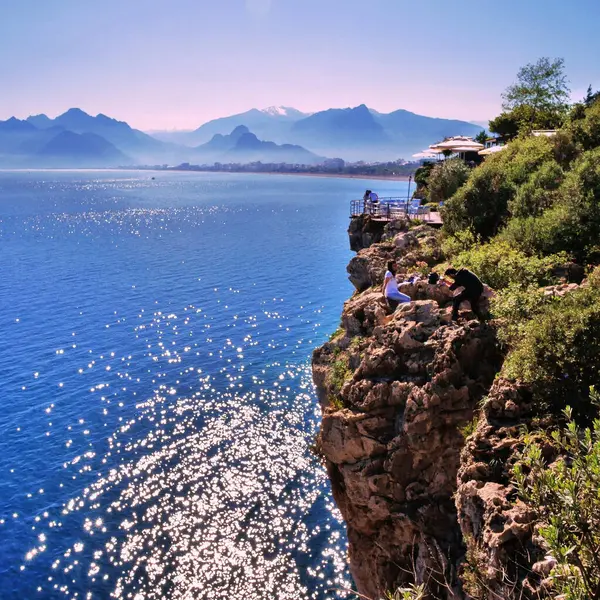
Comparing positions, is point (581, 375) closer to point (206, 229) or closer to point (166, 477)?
point (166, 477)

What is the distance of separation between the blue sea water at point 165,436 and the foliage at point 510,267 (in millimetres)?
13543

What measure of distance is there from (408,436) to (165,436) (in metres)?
18.7

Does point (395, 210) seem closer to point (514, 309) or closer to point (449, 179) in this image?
point (449, 179)

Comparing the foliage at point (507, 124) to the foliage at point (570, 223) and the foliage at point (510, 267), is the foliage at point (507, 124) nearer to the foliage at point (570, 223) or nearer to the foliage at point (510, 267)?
the foliage at point (570, 223)

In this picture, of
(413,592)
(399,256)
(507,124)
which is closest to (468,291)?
(413,592)

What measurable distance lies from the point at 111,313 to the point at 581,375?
145 feet

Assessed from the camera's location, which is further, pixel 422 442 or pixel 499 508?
pixel 422 442

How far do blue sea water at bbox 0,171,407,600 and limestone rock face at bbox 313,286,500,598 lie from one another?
5.71 meters

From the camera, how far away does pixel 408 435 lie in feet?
44.6

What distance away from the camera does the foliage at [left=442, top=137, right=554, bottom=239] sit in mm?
23797

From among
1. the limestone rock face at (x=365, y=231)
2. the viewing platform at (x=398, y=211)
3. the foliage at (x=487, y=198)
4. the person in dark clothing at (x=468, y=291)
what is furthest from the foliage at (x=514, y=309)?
the limestone rock face at (x=365, y=231)

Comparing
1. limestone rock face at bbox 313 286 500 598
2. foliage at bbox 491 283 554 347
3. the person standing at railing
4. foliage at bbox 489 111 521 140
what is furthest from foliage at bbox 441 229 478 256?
foliage at bbox 489 111 521 140

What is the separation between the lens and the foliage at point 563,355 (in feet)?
34.0

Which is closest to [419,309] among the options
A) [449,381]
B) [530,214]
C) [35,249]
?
[449,381]
